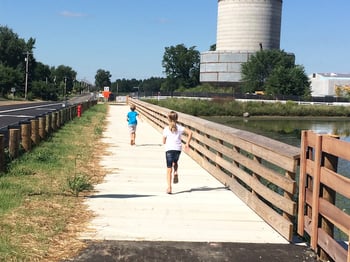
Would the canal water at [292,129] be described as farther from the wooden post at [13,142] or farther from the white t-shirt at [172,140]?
the wooden post at [13,142]

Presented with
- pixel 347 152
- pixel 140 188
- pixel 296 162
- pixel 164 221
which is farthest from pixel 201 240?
pixel 140 188

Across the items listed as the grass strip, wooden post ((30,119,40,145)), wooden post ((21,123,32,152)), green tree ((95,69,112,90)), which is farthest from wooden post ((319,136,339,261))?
green tree ((95,69,112,90))

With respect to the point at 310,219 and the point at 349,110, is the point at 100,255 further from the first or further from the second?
the point at 349,110

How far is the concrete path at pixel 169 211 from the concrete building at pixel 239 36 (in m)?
108

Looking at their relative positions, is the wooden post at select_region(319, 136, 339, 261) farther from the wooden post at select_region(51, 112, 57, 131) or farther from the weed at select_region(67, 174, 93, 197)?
the wooden post at select_region(51, 112, 57, 131)

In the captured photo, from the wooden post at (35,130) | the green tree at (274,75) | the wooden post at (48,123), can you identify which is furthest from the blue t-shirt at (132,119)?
the green tree at (274,75)

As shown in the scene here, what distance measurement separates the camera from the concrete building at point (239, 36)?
11850 centimetres

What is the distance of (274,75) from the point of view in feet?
336

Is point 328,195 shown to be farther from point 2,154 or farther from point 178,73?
point 178,73

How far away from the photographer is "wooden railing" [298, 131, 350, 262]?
4926 mm

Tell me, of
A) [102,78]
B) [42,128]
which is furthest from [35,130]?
[102,78]

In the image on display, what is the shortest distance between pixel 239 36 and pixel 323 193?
119 m

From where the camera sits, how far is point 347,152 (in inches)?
192

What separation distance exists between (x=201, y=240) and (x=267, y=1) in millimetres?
120974
